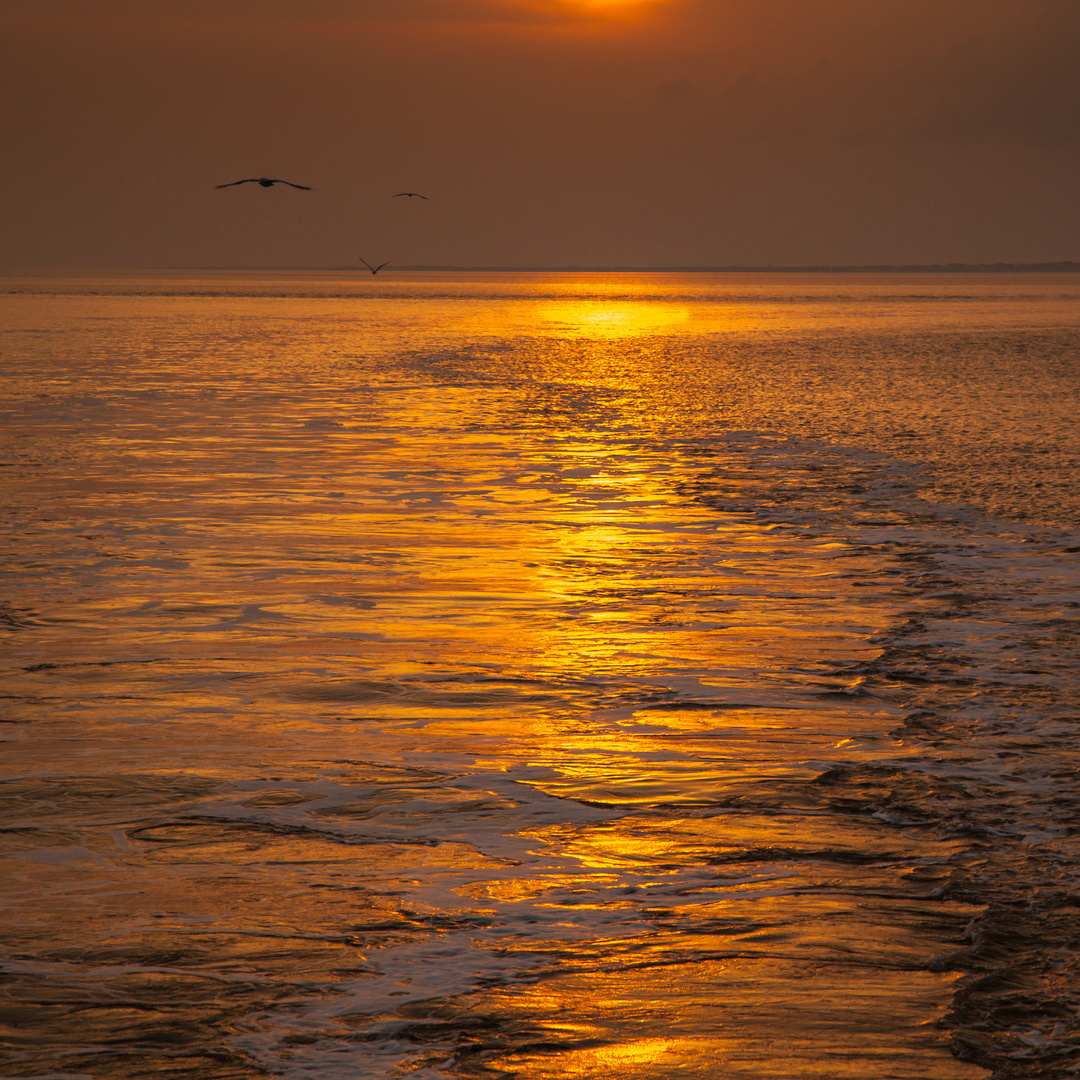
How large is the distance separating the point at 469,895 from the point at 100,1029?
4.45 feet

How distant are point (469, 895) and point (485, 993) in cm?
71

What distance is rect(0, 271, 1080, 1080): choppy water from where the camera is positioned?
3922 mm

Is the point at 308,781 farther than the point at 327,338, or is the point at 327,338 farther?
the point at 327,338

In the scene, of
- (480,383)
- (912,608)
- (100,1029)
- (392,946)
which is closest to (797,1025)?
(392,946)

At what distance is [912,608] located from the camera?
30.0 ft

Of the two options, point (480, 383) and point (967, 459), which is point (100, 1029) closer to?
point (967, 459)

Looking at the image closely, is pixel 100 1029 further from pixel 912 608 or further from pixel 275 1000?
pixel 912 608

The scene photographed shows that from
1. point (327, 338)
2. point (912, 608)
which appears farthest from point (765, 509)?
point (327, 338)

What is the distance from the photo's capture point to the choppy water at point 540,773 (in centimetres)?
392

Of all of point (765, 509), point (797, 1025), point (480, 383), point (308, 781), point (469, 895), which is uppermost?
point (480, 383)

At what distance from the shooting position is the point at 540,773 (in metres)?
6.04

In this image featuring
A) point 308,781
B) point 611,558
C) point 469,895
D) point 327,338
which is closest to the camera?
point 469,895

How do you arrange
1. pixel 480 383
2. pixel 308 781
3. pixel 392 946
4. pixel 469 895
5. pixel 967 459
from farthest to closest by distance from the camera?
pixel 480 383 < pixel 967 459 < pixel 308 781 < pixel 469 895 < pixel 392 946

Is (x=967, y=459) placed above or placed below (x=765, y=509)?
above
